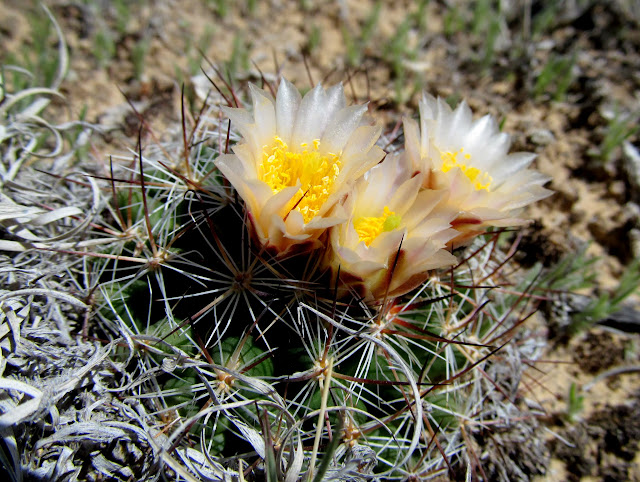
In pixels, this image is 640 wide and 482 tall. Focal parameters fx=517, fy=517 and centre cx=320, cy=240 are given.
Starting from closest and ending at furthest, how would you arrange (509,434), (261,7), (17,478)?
(17,478)
(509,434)
(261,7)

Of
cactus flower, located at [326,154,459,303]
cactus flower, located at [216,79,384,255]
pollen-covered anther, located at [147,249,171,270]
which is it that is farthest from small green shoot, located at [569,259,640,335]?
pollen-covered anther, located at [147,249,171,270]

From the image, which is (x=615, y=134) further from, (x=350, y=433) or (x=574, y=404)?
(x=350, y=433)

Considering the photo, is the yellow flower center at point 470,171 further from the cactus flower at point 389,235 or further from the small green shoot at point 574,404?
the small green shoot at point 574,404

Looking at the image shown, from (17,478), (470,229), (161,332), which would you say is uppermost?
(470,229)

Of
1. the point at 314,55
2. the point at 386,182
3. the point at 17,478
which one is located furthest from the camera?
the point at 314,55

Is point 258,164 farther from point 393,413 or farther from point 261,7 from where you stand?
point 261,7

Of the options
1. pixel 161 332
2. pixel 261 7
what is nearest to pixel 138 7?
pixel 261 7
